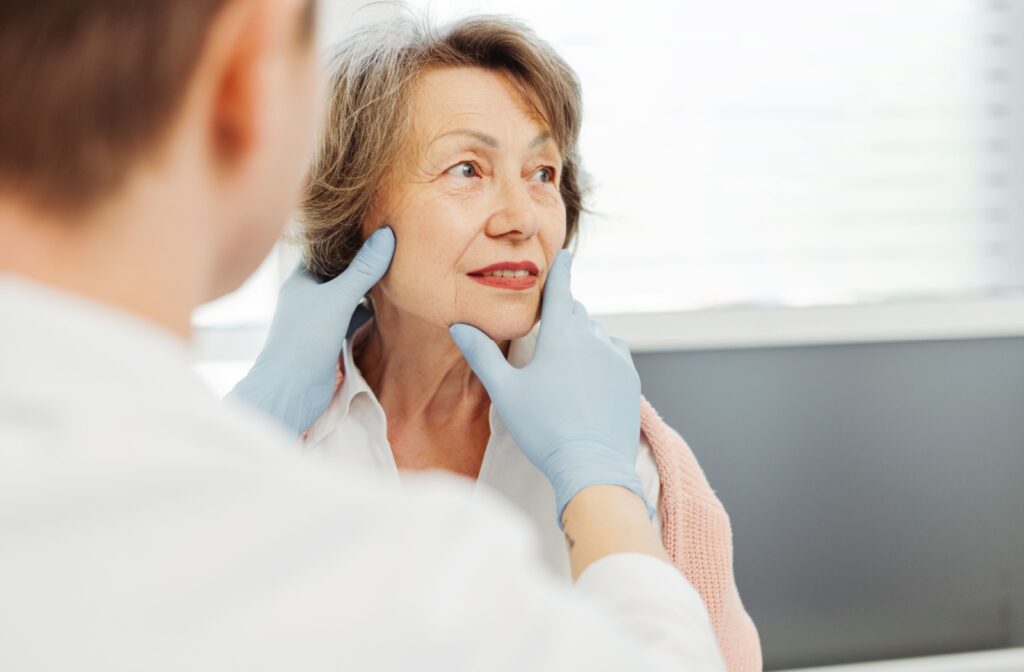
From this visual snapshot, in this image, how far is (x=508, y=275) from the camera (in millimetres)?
1287

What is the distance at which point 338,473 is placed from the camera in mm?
453

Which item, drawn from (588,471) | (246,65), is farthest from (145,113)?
(588,471)

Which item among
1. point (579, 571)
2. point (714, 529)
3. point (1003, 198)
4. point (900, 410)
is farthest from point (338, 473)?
point (1003, 198)

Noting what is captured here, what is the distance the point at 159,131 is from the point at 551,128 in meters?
0.87

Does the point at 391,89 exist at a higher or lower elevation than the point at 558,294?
higher

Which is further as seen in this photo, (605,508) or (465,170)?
(465,170)

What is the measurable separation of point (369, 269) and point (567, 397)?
0.32 m

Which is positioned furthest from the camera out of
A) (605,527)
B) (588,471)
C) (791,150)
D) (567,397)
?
(791,150)

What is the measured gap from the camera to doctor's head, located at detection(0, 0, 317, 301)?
1.47 feet

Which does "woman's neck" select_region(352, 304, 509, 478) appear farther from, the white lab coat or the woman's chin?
the white lab coat

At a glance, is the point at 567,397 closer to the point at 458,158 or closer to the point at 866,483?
the point at 458,158

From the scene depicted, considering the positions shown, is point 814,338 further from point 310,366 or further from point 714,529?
point 310,366

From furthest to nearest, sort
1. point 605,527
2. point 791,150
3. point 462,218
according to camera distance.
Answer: point 791,150 → point 462,218 → point 605,527

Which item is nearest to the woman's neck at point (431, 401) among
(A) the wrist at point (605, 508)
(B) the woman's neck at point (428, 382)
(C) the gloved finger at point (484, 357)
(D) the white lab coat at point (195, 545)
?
(B) the woman's neck at point (428, 382)
